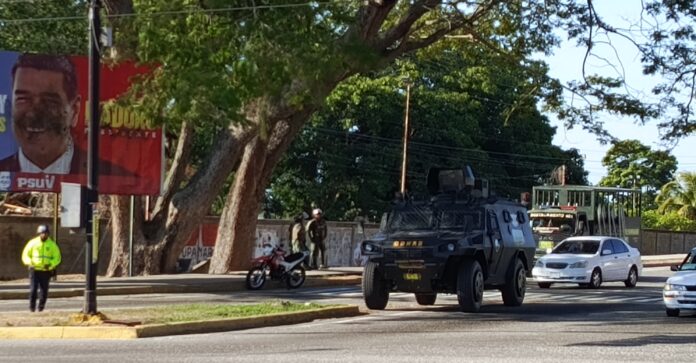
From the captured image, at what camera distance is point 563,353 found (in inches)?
540

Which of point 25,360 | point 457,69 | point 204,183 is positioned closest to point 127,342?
point 25,360

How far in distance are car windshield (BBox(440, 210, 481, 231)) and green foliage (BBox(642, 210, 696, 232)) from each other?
170ft

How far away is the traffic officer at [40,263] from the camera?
61.5ft

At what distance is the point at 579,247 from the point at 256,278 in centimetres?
916

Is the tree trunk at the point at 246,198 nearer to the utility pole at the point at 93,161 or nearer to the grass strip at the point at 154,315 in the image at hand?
the grass strip at the point at 154,315

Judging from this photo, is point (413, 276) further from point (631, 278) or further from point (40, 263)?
point (631, 278)

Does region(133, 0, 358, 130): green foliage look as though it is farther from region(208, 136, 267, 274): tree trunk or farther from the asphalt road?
region(208, 136, 267, 274): tree trunk

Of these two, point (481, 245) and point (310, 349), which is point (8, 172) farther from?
point (310, 349)

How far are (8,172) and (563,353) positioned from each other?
56.7 feet

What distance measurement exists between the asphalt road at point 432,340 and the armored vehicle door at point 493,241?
923 mm

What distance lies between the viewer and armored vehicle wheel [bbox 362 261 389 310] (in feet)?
66.3

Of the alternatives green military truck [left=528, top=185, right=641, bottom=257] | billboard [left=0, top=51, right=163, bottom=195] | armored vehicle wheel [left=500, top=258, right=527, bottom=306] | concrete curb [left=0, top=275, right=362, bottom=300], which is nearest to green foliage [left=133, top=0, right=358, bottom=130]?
armored vehicle wheel [left=500, top=258, right=527, bottom=306]

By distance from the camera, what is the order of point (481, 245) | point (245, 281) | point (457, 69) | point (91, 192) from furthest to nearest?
1. point (457, 69)
2. point (245, 281)
3. point (481, 245)
4. point (91, 192)

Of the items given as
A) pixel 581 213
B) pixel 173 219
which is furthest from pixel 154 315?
pixel 581 213
